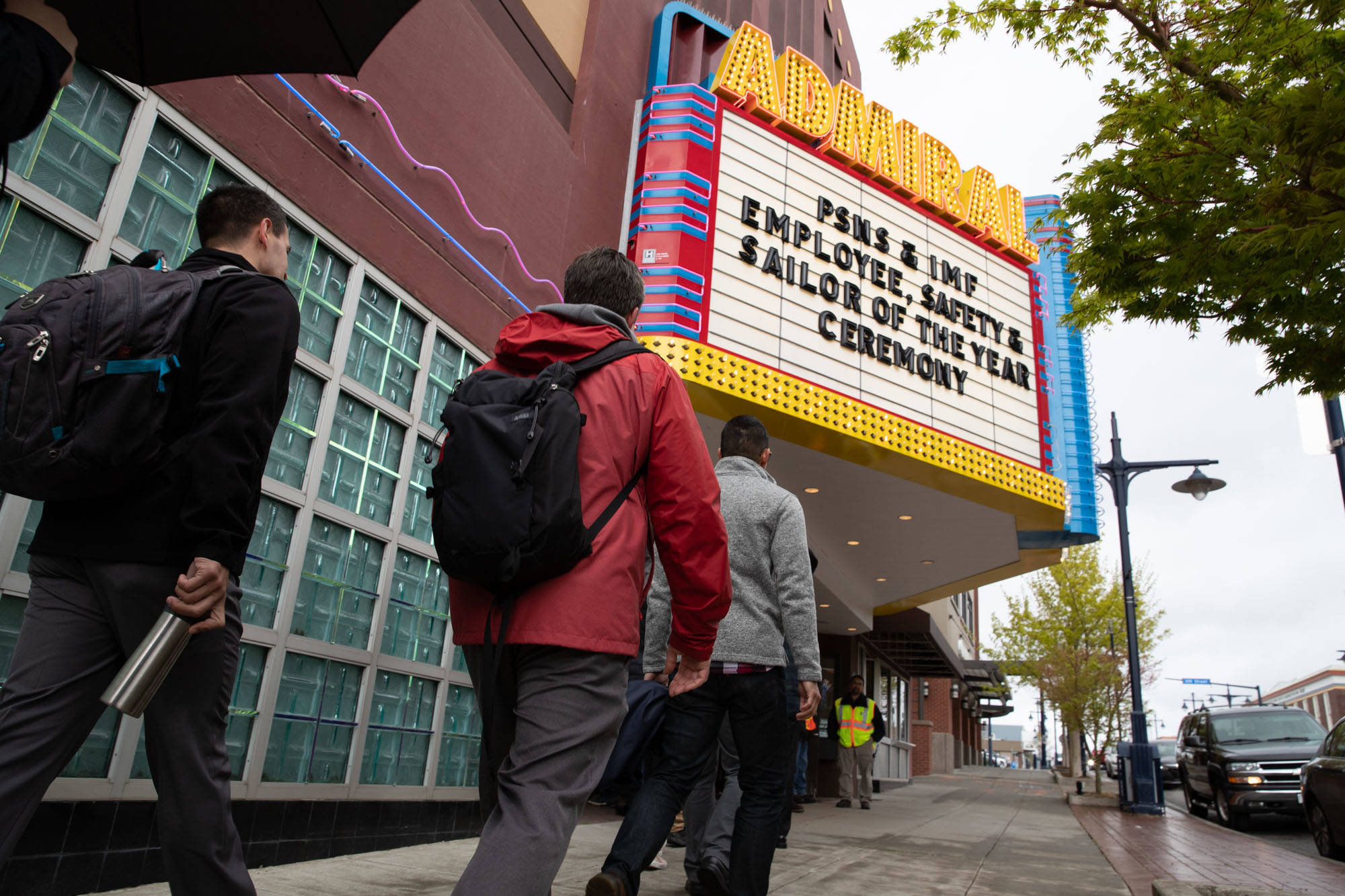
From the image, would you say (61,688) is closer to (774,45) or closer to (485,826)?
(485,826)

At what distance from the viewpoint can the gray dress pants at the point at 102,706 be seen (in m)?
1.79

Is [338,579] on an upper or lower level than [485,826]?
upper

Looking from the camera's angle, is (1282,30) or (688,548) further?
(1282,30)

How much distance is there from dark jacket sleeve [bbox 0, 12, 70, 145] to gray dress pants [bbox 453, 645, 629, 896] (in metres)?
1.29

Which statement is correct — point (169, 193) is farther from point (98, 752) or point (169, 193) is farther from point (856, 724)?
point (856, 724)

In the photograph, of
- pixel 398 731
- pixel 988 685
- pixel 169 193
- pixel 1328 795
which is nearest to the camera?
pixel 169 193

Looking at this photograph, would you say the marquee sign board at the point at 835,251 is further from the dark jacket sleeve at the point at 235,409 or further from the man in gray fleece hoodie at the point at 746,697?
the dark jacket sleeve at the point at 235,409

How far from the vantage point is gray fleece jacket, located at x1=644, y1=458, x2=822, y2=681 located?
320 cm

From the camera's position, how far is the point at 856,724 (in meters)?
12.3

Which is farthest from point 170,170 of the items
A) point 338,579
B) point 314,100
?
point 338,579

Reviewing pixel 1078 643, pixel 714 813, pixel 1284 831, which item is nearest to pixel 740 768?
pixel 714 813

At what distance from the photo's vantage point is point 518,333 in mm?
2250

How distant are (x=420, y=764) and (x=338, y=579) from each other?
1269 millimetres

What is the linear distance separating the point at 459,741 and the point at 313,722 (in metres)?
1.33
